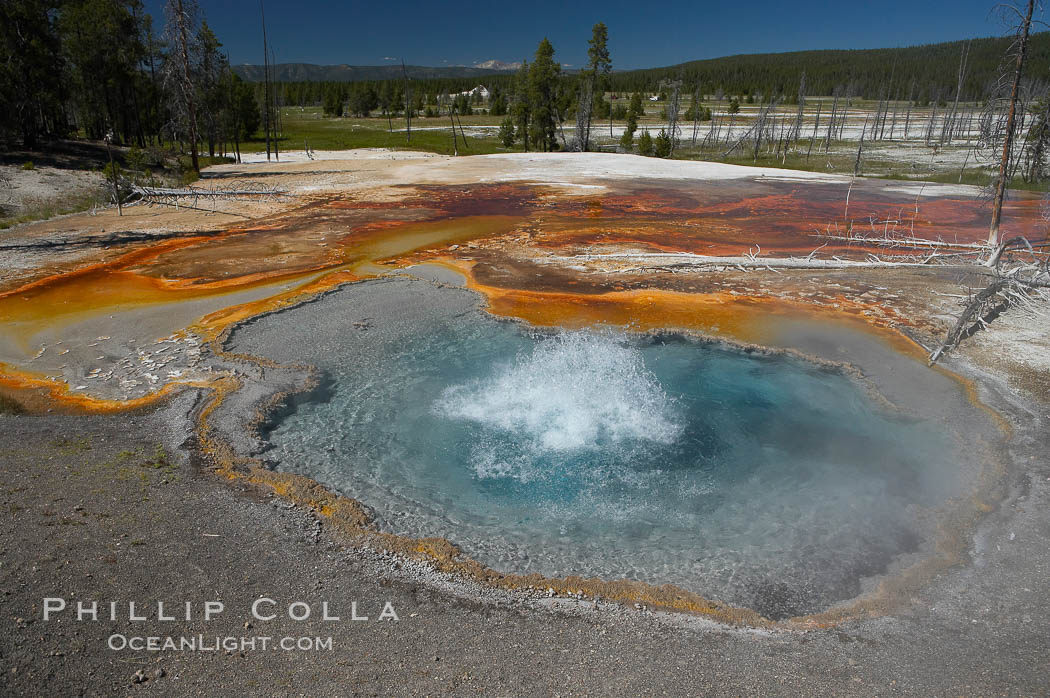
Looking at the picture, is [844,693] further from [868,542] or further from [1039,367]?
[1039,367]

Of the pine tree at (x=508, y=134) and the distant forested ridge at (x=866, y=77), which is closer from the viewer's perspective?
the pine tree at (x=508, y=134)

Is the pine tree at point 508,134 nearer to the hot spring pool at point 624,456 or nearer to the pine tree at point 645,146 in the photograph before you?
the pine tree at point 645,146

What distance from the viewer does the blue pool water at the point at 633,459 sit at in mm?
5559

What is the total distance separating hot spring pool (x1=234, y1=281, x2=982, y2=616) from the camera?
18.3ft

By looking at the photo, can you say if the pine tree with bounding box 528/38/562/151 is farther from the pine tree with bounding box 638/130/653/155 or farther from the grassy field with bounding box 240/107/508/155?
the pine tree with bounding box 638/130/653/155

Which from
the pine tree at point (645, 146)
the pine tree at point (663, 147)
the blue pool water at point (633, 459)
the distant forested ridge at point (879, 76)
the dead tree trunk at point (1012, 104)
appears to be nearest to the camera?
the blue pool water at point (633, 459)

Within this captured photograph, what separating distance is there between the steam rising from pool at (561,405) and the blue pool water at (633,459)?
0.09ft

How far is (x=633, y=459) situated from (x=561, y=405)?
1.47 meters

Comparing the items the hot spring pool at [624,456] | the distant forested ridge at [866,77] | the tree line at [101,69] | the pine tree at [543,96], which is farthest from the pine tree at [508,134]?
the hot spring pool at [624,456]

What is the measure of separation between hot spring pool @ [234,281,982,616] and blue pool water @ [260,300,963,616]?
0.08 ft

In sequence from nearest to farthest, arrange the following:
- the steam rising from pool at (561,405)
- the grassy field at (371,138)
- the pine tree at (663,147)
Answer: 1. the steam rising from pool at (561,405)
2. the pine tree at (663,147)
3. the grassy field at (371,138)

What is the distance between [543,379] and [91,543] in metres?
5.66

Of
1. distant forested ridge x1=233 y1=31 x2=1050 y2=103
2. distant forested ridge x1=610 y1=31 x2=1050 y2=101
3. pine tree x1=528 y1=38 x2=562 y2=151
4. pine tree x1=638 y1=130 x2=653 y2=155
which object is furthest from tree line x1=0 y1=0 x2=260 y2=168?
distant forested ridge x1=610 y1=31 x2=1050 y2=101

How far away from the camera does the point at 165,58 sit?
27.9 meters
